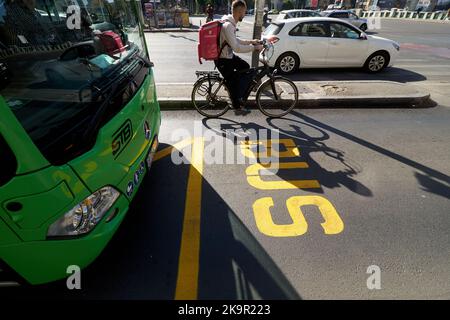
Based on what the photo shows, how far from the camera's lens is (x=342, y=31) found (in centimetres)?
733

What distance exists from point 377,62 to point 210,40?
6.23 meters

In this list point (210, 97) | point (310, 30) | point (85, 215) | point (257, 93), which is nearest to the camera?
point (85, 215)

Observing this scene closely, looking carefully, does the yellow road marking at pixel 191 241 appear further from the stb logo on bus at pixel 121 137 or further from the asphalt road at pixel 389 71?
the asphalt road at pixel 389 71

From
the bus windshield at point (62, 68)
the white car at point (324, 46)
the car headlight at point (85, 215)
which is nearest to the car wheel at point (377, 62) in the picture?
the white car at point (324, 46)

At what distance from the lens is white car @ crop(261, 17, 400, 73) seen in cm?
727

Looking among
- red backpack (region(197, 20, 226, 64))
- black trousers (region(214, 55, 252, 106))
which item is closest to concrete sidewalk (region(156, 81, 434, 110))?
black trousers (region(214, 55, 252, 106))

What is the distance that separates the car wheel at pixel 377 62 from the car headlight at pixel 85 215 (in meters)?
8.44

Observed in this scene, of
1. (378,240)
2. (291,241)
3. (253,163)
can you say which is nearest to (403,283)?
(378,240)

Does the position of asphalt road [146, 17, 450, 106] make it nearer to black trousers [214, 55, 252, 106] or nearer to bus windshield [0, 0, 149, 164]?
black trousers [214, 55, 252, 106]

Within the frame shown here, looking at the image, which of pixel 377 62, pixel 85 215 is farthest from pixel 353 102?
pixel 85 215

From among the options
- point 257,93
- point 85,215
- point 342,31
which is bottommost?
point 257,93

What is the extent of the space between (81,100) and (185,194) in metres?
1.52

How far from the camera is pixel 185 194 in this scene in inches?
115

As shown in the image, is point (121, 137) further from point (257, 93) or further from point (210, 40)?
point (257, 93)
